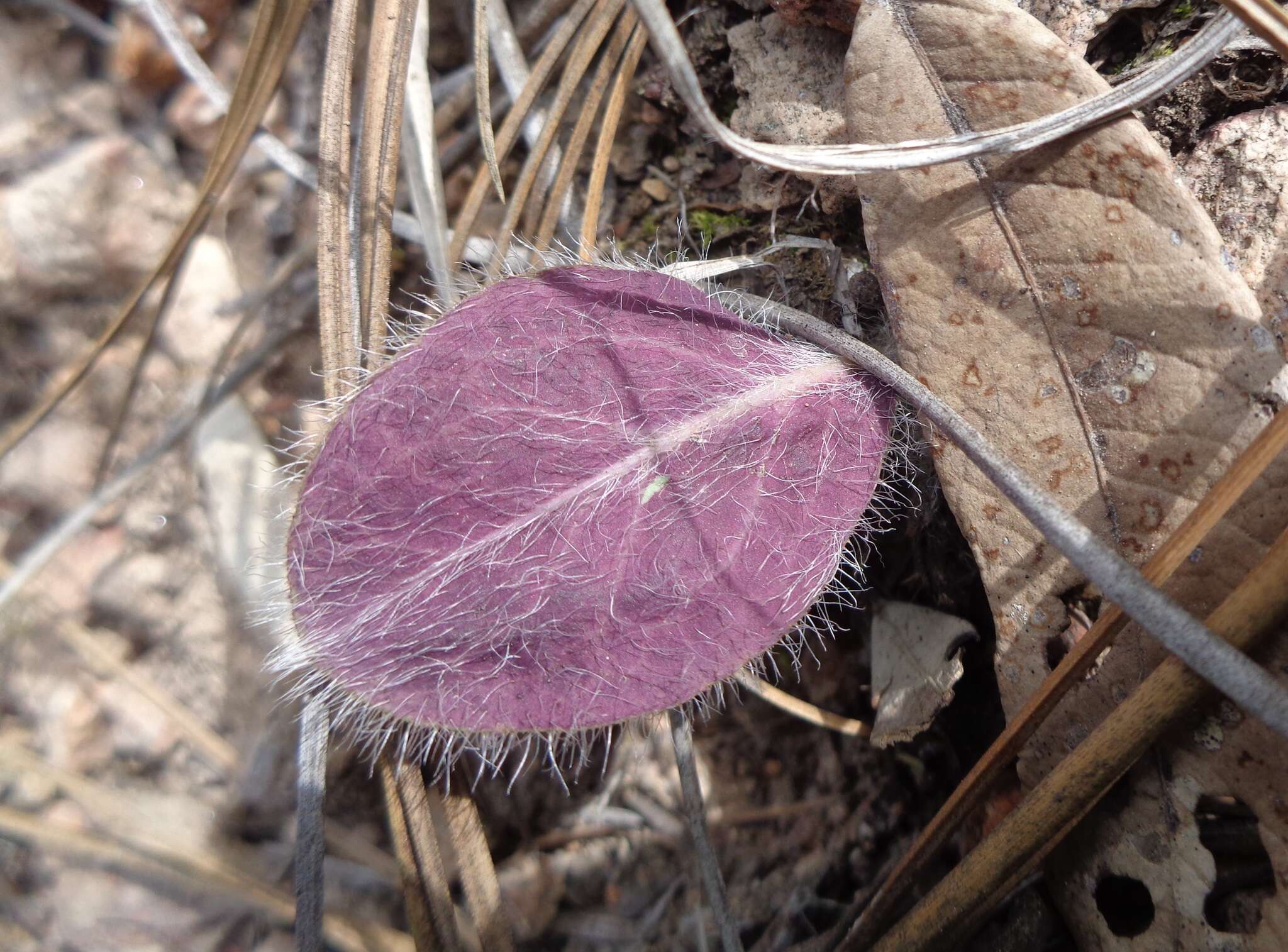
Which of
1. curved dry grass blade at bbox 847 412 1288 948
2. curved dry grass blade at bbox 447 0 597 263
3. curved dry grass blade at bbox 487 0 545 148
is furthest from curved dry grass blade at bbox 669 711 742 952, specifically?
curved dry grass blade at bbox 487 0 545 148

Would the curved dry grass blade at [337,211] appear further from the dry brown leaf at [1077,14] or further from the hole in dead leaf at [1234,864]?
the hole in dead leaf at [1234,864]

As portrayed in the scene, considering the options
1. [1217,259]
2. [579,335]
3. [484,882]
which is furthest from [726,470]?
[484,882]

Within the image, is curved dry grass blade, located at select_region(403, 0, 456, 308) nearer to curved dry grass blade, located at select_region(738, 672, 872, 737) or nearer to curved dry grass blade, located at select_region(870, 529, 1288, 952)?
curved dry grass blade, located at select_region(738, 672, 872, 737)

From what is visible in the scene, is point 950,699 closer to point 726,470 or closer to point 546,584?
point 726,470

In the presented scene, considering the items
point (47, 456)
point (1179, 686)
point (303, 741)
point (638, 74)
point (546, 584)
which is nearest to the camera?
point (1179, 686)

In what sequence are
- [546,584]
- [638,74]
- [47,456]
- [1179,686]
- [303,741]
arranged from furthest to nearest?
[47,456], [638,74], [303,741], [546,584], [1179,686]

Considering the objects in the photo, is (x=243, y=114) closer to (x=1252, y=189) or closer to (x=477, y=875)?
(x=477, y=875)

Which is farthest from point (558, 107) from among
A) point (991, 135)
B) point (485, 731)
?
point (485, 731)
